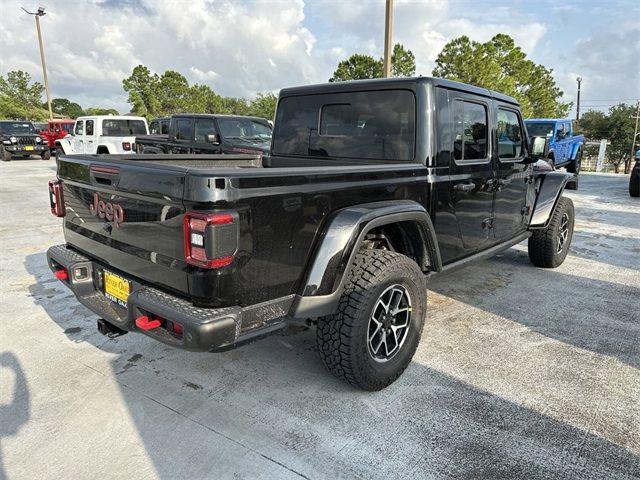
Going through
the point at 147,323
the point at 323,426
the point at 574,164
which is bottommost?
the point at 323,426

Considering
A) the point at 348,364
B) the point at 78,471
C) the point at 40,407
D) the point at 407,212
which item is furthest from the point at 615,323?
the point at 40,407

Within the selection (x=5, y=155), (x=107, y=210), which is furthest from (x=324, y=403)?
(x=5, y=155)

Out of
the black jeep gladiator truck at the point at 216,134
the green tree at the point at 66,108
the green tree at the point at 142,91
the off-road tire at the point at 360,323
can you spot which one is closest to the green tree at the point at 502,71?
the black jeep gladiator truck at the point at 216,134

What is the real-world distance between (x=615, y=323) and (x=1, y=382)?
4.57 metres

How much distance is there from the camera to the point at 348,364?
256cm

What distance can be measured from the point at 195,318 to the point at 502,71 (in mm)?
24217

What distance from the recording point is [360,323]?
255 cm

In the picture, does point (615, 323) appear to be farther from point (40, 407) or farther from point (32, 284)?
point (32, 284)

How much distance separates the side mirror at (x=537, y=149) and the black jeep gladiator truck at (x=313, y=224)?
1.61ft

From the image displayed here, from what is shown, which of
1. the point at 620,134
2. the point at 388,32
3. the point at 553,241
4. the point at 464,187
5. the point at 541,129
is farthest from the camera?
the point at 620,134

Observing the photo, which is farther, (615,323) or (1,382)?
(615,323)

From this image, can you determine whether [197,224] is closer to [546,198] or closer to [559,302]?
[559,302]

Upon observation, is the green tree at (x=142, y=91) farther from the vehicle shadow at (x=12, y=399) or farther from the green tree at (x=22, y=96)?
the vehicle shadow at (x=12, y=399)

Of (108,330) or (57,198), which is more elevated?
(57,198)
